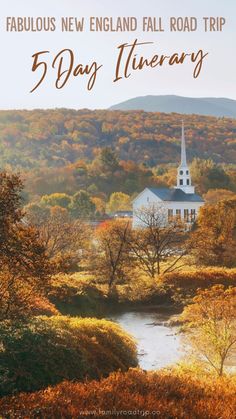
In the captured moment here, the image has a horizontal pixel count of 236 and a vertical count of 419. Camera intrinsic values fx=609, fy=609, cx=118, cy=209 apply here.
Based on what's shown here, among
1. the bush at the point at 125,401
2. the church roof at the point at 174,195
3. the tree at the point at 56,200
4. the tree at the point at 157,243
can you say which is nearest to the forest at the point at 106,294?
the bush at the point at 125,401

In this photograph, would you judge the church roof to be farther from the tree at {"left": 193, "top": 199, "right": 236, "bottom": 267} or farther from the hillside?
the hillside

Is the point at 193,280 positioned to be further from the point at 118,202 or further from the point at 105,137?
the point at 105,137

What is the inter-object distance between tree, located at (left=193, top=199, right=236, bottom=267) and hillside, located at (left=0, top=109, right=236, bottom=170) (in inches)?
2642

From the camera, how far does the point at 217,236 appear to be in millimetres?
46312

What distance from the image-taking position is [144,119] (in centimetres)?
14038

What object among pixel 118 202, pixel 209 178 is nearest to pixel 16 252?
pixel 118 202

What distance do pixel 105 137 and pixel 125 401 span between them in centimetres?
12468

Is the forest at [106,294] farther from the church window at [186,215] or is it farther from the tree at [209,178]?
the church window at [186,215]

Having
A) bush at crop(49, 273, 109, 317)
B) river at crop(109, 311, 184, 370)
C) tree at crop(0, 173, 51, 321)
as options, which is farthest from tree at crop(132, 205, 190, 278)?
tree at crop(0, 173, 51, 321)

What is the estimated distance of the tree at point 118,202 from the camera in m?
90.6

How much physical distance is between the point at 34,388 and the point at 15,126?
108 m

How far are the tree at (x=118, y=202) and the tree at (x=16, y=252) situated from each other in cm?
7458

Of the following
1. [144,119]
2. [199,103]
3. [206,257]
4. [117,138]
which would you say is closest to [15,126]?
[117,138]

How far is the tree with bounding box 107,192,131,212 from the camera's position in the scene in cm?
9056
